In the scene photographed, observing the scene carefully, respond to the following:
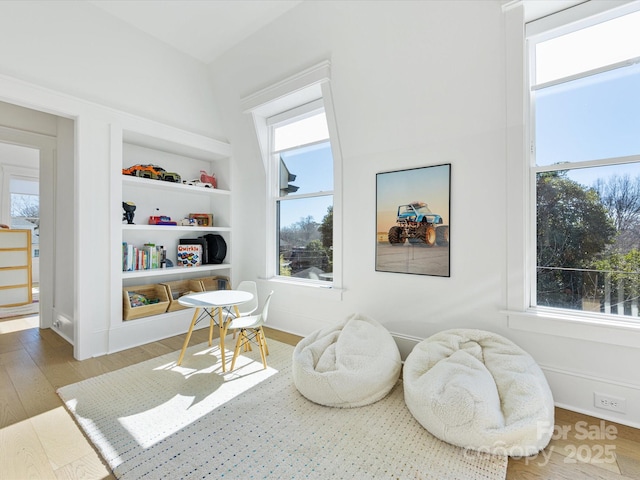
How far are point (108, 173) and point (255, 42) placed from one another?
6.36 feet

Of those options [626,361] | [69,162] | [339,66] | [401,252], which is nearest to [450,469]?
[626,361]

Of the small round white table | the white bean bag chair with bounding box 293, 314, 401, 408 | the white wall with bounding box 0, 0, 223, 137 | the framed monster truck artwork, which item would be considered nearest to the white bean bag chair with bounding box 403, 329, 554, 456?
the white bean bag chair with bounding box 293, 314, 401, 408

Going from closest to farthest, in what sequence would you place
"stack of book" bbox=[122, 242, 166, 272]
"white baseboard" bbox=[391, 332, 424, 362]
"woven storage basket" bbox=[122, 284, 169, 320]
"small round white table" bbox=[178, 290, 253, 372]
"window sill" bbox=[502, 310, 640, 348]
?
"window sill" bbox=[502, 310, 640, 348] < "small round white table" bbox=[178, 290, 253, 372] < "white baseboard" bbox=[391, 332, 424, 362] < "woven storage basket" bbox=[122, 284, 169, 320] < "stack of book" bbox=[122, 242, 166, 272]

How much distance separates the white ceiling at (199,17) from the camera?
2545 millimetres

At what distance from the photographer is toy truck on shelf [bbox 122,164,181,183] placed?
128 inches

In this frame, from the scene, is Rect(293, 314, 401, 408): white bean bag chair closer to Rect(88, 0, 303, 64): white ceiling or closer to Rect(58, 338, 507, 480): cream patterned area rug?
Rect(58, 338, 507, 480): cream patterned area rug

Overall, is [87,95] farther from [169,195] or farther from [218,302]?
[218,302]

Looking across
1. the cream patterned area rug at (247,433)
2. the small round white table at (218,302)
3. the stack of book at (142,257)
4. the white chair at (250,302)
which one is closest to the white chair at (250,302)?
the white chair at (250,302)

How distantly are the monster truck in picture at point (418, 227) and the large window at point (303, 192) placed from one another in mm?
868

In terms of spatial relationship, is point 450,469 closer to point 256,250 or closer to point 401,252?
point 401,252

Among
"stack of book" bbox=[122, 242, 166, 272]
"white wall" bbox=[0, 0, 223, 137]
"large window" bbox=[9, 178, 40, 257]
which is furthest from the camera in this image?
"large window" bbox=[9, 178, 40, 257]

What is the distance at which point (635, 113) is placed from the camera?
187 cm

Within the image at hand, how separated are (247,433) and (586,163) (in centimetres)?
281

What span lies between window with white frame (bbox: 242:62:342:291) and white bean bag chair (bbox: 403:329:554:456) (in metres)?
1.44
